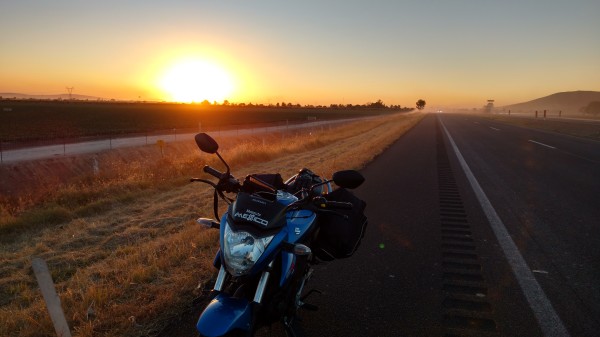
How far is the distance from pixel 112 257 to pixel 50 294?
2.81 m

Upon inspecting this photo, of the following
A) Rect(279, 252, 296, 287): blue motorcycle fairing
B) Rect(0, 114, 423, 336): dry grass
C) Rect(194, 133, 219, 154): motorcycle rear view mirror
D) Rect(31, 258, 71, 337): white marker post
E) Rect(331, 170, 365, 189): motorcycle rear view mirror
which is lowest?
Rect(0, 114, 423, 336): dry grass

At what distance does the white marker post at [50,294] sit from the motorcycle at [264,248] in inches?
45.2

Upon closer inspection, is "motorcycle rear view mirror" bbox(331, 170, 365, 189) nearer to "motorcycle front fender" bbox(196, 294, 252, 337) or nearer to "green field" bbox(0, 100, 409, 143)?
"motorcycle front fender" bbox(196, 294, 252, 337)

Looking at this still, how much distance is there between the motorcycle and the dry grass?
1.28 m

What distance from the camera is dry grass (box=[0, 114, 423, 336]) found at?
350cm

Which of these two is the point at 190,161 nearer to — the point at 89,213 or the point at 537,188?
the point at 89,213

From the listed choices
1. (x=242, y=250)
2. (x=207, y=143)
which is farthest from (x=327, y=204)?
(x=207, y=143)

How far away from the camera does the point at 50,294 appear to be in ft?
9.39

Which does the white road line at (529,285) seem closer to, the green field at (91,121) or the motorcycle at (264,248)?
the motorcycle at (264,248)

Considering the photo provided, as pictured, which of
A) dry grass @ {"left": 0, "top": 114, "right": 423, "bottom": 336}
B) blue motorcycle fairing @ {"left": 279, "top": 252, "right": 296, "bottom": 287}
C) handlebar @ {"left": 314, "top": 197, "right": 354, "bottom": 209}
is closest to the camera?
blue motorcycle fairing @ {"left": 279, "top": 252, "right": 296, "bottom": 287}

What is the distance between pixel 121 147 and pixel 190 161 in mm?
11633

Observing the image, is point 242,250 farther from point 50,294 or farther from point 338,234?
point 50,294

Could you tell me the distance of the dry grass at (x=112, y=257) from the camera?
3.50 meters

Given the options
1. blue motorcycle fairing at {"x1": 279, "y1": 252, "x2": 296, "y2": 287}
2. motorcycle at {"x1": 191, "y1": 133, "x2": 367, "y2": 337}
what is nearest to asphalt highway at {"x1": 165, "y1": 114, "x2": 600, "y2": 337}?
motorcycle at {"x1": 191, "y1": 133, "x2": 367, "y2": 337}
